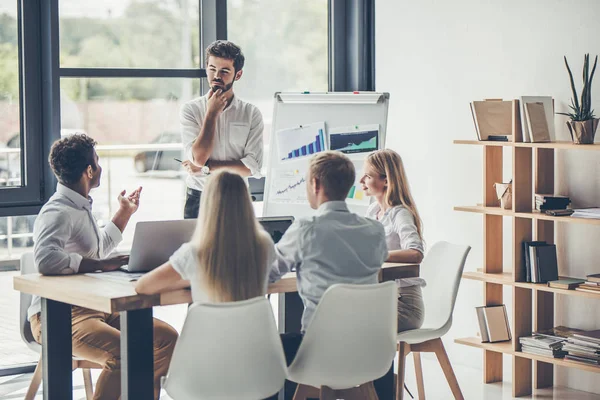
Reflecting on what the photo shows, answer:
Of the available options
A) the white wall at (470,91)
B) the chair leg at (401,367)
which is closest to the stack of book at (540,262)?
the white wall at (470,91)

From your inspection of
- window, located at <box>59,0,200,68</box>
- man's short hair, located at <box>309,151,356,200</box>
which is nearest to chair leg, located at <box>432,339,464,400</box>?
man's short hair, located at <box>309,151,356,200</box>

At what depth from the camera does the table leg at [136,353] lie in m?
2.98

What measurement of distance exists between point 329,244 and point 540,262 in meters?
1.84

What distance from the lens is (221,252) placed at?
2.83 m

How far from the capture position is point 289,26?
5.90 m

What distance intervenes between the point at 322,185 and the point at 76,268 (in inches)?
40.0

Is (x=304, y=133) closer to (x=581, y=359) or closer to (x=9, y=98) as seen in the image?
(x=9, y=98)

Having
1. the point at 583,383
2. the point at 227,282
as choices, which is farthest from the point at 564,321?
the point at 227,282

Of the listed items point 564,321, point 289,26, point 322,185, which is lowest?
point 564,321

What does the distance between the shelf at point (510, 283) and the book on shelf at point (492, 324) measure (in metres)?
0.17

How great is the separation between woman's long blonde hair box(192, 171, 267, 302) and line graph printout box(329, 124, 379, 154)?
237cm

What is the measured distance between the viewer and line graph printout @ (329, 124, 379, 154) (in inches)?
203

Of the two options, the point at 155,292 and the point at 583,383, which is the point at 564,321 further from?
the point at 155,292

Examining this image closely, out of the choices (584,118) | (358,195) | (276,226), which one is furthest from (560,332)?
(276,226)
